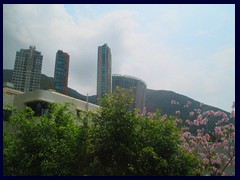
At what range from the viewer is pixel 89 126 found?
7.09m

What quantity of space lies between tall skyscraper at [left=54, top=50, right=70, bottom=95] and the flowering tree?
65.7 ft

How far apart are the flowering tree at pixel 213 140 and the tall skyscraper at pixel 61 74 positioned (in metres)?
20.0

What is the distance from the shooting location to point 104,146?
6418 mm

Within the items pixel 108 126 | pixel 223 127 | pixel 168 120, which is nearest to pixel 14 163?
pixel 108 126

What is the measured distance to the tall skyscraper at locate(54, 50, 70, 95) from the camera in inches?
1164

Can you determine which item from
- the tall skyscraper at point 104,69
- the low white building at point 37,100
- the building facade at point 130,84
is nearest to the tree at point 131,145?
the low white building at point 37,100

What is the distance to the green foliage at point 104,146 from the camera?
6.45 metres

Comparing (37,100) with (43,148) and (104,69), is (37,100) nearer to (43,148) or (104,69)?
(43,148)

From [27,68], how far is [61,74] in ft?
20.6

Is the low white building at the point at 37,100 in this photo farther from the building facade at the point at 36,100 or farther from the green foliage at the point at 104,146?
the green foliage at the point at 104,146

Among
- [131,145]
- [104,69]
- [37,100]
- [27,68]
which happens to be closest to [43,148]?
[131,145]

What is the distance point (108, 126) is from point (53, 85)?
23.9 m

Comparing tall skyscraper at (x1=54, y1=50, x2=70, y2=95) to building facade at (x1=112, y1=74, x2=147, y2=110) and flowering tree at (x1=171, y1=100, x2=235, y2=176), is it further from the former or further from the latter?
flowering tree at (x1=171, y1=100, x2=235, y2=176)
